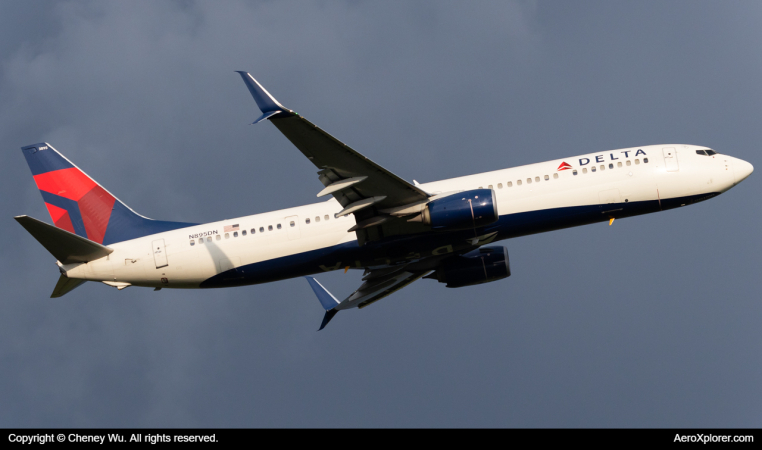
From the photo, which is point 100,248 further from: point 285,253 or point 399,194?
point 399,194

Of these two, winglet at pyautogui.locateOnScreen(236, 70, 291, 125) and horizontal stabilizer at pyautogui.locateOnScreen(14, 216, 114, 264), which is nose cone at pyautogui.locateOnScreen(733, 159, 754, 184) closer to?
winglet at pyautogui.locateOnScreen(236, 70, 291, 125)

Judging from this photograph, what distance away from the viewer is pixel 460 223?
32750 millimetres

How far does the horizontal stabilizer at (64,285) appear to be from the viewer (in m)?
36.7

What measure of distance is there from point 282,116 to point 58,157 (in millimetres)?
19418

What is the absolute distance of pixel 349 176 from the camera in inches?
1249

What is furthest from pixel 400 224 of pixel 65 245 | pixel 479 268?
pixel 65 245

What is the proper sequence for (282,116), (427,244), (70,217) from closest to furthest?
(282,116) → (427,244) → (70,217)

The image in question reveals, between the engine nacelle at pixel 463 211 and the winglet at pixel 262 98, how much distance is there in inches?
376

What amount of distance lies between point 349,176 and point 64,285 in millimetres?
16875

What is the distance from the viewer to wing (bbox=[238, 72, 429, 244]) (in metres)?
27.4

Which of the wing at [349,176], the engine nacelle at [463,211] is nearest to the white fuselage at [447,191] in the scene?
the engine nacelle at [463,211]

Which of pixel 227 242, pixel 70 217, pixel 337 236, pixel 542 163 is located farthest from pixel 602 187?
pixel 70 217

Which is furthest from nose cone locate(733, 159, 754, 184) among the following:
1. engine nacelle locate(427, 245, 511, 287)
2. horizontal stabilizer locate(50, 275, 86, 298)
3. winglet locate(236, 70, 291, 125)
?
horizontal stabilizer locate(50, 275, 86, 298)

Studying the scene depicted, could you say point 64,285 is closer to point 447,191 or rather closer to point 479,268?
point 447,191
